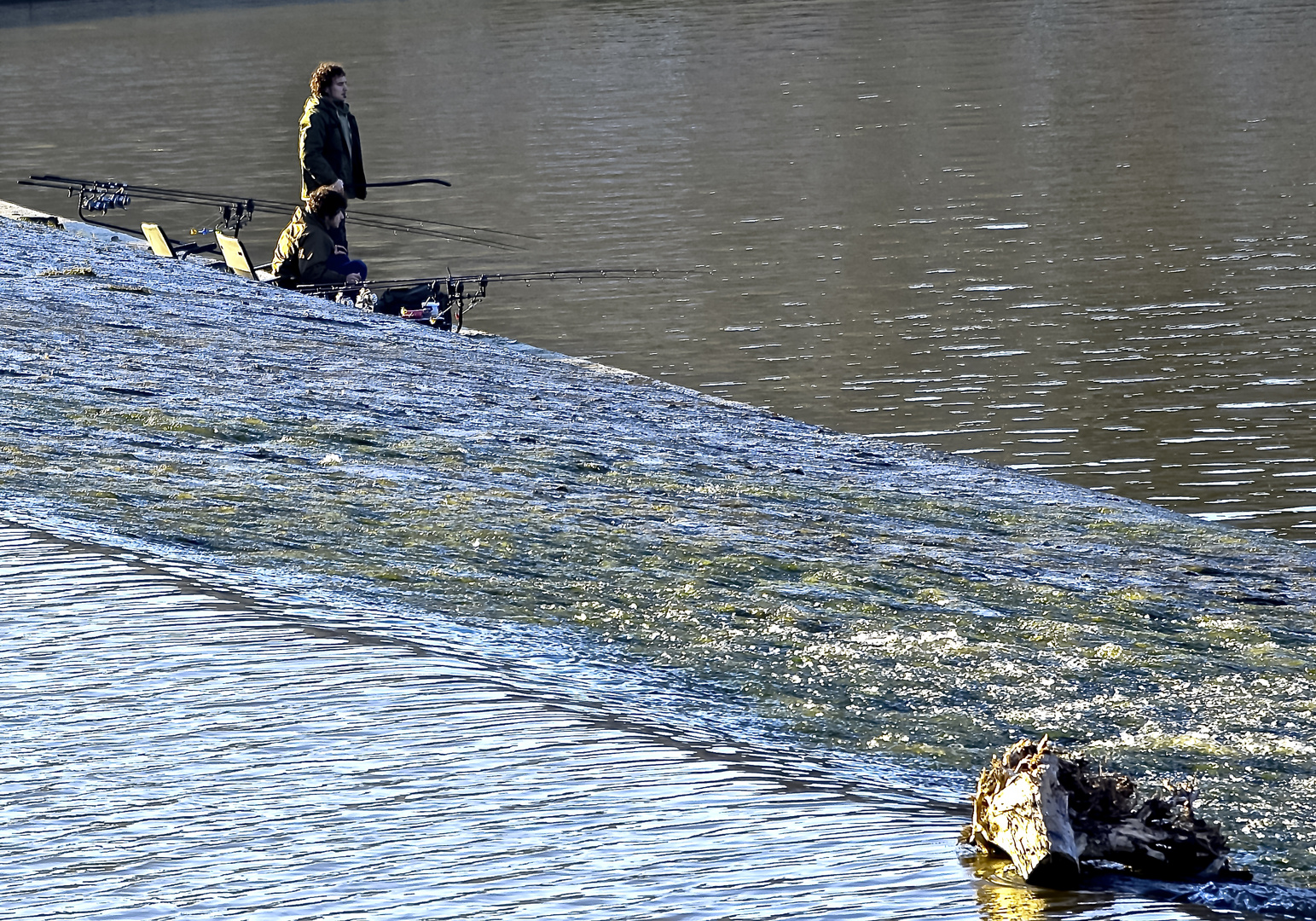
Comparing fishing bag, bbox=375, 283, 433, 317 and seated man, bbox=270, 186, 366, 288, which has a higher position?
seated man, bbox=270, 186, 366, 288

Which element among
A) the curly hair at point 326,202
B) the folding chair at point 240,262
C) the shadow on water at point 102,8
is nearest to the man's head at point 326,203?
the curly hair at point 326,202

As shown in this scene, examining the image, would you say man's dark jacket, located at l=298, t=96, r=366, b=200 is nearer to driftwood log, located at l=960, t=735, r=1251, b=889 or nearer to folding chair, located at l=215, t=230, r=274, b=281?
folding chair, located at l=215, t=230, r=274, b=281

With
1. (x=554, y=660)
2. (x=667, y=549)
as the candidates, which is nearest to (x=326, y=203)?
(x=667, y=549)

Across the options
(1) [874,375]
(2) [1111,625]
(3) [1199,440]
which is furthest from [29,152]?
(2) [1111,625]

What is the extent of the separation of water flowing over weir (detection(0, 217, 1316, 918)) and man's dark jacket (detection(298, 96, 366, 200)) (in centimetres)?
434

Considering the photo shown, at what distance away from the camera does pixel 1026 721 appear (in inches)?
177

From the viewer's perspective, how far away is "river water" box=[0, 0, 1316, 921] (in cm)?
339

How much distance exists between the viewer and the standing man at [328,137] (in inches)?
509

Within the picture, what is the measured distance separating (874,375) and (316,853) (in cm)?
886

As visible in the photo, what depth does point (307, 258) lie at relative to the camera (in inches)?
501

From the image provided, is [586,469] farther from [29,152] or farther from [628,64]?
[628,64]

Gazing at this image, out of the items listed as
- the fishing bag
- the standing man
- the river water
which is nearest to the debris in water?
the river water

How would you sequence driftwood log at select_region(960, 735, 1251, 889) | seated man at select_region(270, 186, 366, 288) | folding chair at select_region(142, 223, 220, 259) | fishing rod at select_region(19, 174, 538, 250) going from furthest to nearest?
1. fishing rod at select_region(19, 174, 538, 250)
2. folding chair at select_region(142, 223, 220, 259)
3. seated man at select_region(270, 186, 366, 288)
4. driftwood log at select_region(960, 735, 1251, 889)

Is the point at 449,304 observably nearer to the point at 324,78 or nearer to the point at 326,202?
the point at 326,202
